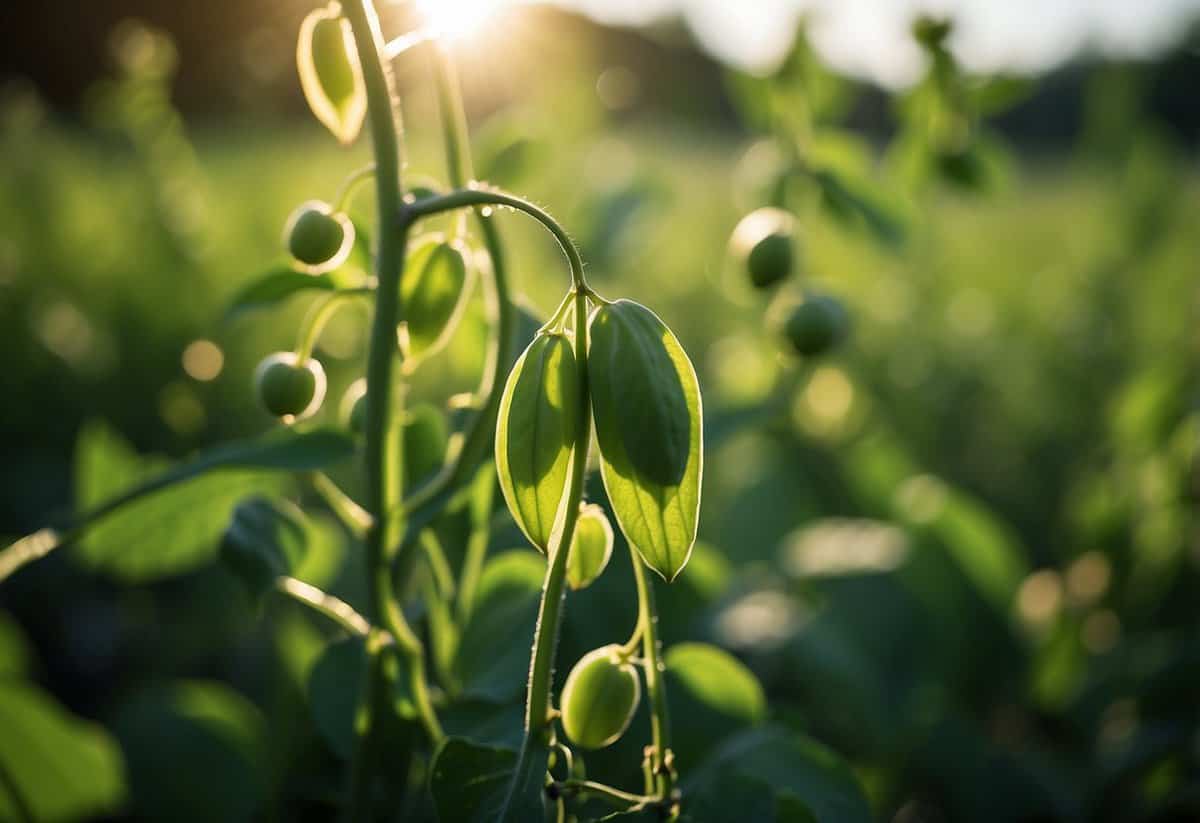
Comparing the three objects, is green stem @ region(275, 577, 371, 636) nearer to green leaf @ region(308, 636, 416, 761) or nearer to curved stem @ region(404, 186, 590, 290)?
green leaf @ region(308, 636, 416, 761)

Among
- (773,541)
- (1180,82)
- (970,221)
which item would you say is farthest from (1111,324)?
(1180,82)

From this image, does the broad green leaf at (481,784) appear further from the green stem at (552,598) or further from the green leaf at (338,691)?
the green leaf at (338,691)

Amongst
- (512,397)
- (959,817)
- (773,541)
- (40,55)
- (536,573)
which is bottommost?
(959,817)

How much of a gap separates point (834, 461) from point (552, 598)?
1000mm

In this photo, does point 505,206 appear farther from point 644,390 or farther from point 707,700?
point 707,700

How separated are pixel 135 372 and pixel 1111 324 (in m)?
1.65

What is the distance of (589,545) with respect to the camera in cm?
36

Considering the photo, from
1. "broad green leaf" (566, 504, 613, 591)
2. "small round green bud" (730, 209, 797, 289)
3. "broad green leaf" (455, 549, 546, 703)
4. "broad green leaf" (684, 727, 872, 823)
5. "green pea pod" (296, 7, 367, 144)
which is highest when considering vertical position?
"green pea pod" (296, 7, 367, 144)

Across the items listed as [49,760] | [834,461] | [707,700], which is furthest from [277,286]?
[834,461]

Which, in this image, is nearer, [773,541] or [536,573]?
[536,573]

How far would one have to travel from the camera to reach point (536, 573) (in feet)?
1.69

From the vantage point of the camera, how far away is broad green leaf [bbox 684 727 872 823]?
48cm

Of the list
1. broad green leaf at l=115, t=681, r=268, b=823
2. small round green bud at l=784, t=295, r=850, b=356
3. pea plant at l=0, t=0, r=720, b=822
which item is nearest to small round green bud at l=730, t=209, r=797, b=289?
small round green bud at l=784, t=295, r=850, b=356

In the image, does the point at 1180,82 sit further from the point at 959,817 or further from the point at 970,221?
the point at 959,817
